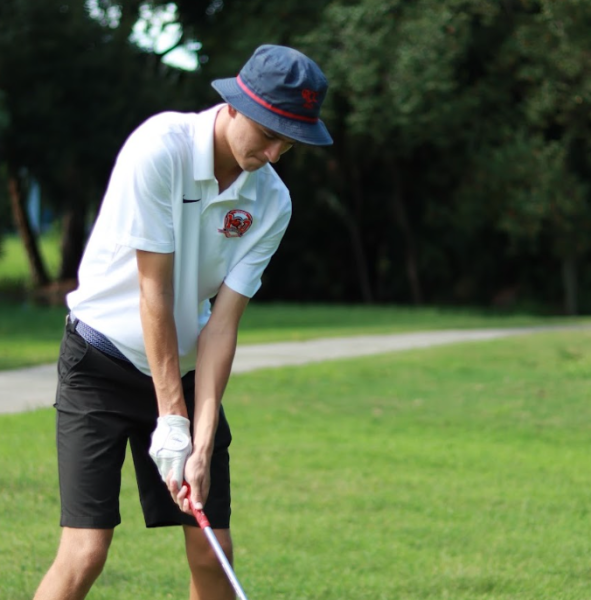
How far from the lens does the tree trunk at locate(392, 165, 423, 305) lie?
25.0 m

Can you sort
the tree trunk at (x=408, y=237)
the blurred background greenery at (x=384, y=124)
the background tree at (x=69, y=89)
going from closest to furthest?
the blurred background greenery at (x=384, y=124) → the background tree at (x=69, y=89) → the tree trunk at (x=408, y=237)

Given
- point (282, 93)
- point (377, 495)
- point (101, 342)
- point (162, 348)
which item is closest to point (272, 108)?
point (282, 93)

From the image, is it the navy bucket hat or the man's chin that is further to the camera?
the man's chin

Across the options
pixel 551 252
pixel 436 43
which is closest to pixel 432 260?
pixel 551 252

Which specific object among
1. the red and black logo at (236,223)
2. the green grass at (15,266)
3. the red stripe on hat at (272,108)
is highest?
the red stripe on hat at (272,108)

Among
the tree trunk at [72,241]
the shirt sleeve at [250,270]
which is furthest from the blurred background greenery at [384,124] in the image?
the shirt sleeve at [250,270]

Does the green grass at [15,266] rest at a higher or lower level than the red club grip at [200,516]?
lower

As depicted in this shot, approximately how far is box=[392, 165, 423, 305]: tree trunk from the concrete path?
9.11 metres

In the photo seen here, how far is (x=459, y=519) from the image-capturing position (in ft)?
19.5

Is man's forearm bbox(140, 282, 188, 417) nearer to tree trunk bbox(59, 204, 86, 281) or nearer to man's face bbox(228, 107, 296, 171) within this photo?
man's face bbox(228, 107, 296, 171)

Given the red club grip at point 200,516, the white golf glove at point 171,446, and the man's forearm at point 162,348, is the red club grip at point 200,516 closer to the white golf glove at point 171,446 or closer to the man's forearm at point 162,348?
the white golf glove at point 171,446

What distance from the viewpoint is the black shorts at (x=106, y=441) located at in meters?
3.36

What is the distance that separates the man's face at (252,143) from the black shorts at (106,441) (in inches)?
28.3

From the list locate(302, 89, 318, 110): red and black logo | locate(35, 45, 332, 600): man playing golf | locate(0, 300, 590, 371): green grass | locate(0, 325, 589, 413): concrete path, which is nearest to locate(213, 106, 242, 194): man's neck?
locate(35, 45, 332, 600): man playing golf
